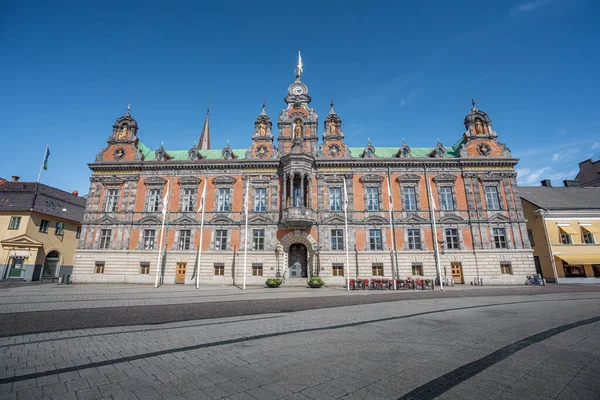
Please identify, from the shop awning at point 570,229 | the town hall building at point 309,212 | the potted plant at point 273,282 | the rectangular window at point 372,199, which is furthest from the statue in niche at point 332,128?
the shop awning at point 570,229

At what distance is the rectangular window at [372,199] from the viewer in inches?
1204

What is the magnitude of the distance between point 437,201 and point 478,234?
5.26 meters

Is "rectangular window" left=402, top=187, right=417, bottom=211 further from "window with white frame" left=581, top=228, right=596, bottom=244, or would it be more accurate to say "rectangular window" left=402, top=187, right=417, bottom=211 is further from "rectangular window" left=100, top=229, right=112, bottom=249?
"rectangular window" left=100, top=229, right=112, bottom=249

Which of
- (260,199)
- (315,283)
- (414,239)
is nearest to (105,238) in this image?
(260,199)

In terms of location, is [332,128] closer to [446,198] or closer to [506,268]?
[446,198]

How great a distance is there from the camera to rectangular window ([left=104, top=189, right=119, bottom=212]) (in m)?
32.2

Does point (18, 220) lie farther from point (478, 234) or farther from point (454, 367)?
point (478, 234)

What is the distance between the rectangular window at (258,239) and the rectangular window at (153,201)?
11779mm

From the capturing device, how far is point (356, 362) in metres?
5.59

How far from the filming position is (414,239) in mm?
29438

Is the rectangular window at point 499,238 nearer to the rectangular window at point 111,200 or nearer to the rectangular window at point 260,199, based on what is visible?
the rectangular window at point 260,199

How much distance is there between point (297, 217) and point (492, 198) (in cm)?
2168

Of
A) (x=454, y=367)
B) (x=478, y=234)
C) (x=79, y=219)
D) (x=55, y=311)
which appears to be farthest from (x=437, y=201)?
(x=79, y=219)

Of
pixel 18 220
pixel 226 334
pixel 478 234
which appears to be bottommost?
pixel 226 334
